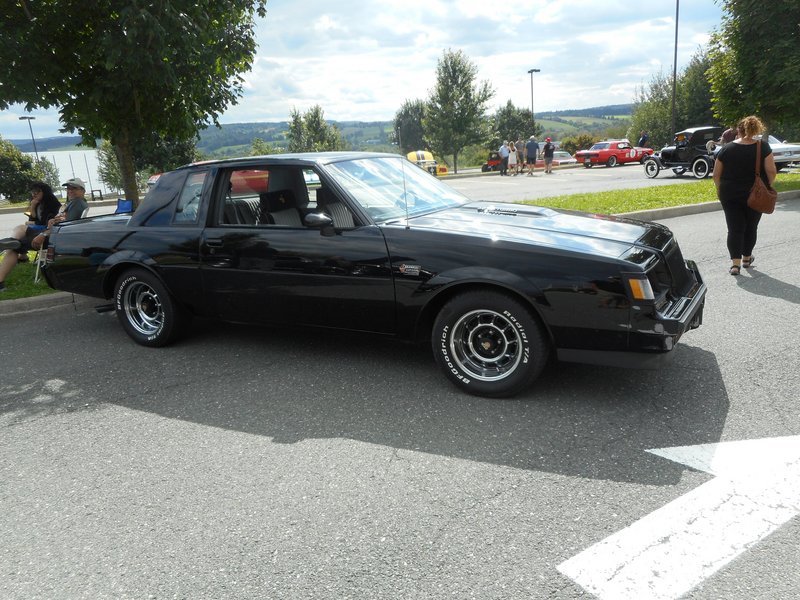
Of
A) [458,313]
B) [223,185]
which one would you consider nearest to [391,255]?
[458,313]

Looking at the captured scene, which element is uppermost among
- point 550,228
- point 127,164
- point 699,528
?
point 127,164

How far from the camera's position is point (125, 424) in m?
3.89

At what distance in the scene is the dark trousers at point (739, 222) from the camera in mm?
6953

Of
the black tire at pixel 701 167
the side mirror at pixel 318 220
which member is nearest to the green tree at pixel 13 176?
the black tire at pixel 701 167

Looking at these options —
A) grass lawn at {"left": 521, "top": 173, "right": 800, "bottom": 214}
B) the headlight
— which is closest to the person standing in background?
grass lawn at {"left": 521, "top": 173, "right": 800, "bottom": 214}

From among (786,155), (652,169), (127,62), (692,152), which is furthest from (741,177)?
(652,169)

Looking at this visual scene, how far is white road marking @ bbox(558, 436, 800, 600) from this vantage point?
2.30 metres

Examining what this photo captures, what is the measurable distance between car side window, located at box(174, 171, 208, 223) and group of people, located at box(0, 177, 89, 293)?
3.45m

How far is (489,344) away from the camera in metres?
3.95

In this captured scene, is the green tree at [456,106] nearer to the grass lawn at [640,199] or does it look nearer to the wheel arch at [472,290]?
the grass lawn at [640,199]

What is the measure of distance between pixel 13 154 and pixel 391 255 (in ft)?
164

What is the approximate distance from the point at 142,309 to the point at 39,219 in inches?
180

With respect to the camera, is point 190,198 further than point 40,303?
No

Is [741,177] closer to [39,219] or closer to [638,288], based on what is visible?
[638,288]
